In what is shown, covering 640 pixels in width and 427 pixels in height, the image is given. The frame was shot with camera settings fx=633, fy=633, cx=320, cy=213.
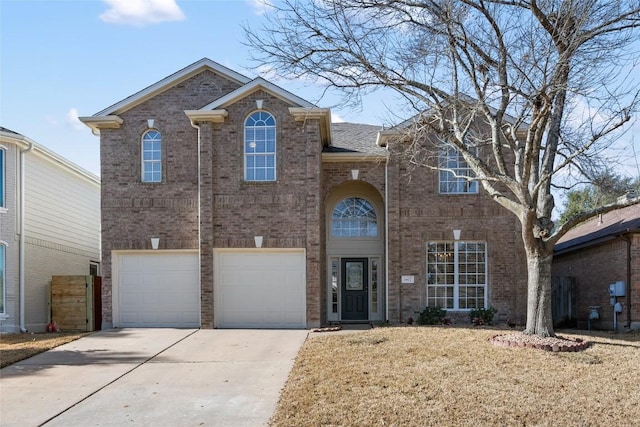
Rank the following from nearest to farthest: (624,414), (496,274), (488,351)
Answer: (624,414), (488,351), (496,274)

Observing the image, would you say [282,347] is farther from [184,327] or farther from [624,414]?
[624,414]

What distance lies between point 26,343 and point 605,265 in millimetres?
15162

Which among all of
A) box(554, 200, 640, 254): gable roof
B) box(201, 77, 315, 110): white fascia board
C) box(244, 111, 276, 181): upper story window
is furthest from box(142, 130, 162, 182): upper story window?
box(554, 200, 640, 254): gable roof

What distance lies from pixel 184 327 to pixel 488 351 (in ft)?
27.8

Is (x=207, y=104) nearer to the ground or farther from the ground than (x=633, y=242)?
farther from the ground

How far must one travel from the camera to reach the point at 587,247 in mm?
18812

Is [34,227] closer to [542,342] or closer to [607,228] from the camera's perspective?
[542,342]

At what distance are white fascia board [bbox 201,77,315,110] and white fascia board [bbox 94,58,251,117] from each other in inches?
44.4

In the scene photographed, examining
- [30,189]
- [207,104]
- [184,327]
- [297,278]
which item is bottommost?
[184,327]

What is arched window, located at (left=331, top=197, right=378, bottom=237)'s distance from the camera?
19.1 meters

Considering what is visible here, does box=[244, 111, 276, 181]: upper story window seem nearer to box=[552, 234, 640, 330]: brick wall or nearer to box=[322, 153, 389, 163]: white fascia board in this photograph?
box=[322, 153, 389, 163]: white fascia board

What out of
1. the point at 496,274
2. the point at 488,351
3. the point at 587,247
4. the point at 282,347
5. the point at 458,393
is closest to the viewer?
the point at 458,393

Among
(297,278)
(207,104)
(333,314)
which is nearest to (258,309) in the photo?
(297,278)

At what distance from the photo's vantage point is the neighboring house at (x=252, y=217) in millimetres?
16484
